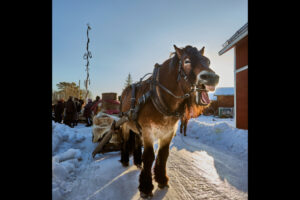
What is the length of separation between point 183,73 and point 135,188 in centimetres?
194

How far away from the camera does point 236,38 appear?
271 inches

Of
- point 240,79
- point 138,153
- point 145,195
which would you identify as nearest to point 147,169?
point 145,195

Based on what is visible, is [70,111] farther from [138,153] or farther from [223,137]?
[223,137]

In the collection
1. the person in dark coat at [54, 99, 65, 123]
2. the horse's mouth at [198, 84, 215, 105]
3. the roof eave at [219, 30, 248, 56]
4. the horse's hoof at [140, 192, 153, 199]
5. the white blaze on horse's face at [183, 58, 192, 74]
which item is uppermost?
the roof eave at [219, 30, 248, 56]

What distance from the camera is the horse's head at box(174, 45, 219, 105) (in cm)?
148

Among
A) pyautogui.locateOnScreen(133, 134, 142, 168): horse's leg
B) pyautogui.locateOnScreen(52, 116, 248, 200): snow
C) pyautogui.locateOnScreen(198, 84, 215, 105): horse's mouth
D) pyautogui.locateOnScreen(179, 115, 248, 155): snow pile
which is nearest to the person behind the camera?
pyautogui.locateOnScreen(198, 84, 215, 105): horse's mouth

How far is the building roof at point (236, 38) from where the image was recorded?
622cm

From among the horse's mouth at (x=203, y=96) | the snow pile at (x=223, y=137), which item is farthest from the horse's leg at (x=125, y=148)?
the snow pile at (x=223, y=137)

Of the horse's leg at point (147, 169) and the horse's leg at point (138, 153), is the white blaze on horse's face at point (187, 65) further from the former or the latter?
the horse's leg at point (138, 153)

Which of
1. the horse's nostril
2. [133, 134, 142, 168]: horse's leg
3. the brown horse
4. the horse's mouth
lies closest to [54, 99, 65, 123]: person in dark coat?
[133, 134, 142, 168]: horse's leg

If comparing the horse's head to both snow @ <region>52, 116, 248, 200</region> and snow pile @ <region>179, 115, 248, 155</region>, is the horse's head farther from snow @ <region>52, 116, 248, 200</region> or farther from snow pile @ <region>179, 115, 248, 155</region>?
snow pile @ <region>179, 115, 248, 155</region>

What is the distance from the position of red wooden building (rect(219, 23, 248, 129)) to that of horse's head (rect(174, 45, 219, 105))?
6.84 metres
